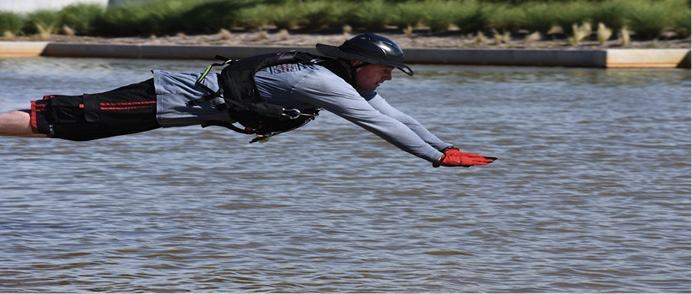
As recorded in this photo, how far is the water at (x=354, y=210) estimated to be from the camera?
622 centimetres

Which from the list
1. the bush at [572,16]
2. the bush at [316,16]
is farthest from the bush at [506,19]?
the bush at [316,16]

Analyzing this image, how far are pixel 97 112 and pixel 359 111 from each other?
1438mm

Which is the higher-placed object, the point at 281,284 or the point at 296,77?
the point at 296,77

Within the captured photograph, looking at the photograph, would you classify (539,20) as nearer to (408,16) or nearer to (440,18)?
(440,18)

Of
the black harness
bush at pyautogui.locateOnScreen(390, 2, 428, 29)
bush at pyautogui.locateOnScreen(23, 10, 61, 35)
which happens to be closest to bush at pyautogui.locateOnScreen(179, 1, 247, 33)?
bush at pyautogui.locateOnScreen(23, 10, 61, 35)

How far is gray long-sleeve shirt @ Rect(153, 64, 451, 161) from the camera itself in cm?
604

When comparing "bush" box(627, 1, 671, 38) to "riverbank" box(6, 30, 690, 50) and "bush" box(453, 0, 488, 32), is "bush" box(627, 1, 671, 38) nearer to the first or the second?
"riverbank" box(6, 30, 690, 50)

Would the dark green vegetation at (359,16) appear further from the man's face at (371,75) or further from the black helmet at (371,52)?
the black helmet at (371,52)

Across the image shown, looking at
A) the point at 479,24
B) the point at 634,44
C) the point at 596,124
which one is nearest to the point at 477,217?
the point at 596,124

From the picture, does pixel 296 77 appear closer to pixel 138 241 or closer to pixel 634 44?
pixel 138 241

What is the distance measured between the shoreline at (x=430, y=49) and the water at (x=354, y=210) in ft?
28.4

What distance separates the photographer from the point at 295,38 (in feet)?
96.6

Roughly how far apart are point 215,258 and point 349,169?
356cm

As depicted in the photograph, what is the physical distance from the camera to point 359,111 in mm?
6027
